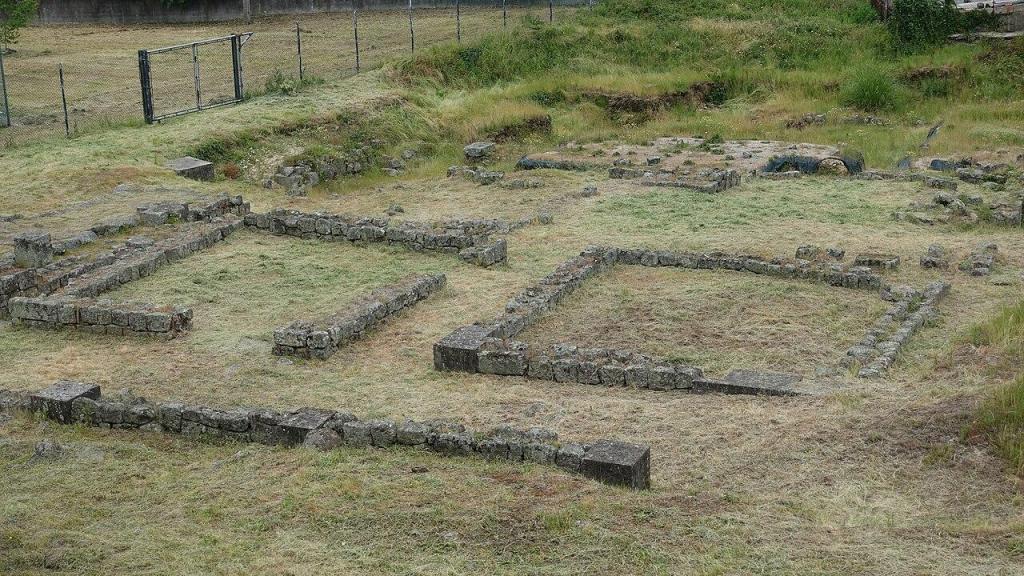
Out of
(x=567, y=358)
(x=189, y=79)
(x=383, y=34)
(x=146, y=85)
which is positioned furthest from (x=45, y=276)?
(x=383, y=34)

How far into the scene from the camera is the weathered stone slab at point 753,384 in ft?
40.5

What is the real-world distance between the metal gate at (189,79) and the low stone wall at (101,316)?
11200mm

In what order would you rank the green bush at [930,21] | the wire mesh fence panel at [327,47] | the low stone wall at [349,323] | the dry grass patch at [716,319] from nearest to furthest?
the dry grass patch at [716,319]
the low stone wall at [349,323]
the wire mesh fence panel at [327,47]
the green bush at [930,21]

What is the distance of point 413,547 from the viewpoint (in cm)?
905

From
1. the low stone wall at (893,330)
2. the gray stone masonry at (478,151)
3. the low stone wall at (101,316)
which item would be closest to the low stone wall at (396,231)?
the low stone wall at (101,316)

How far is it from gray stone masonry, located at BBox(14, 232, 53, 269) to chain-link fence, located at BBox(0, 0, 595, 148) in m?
7.91

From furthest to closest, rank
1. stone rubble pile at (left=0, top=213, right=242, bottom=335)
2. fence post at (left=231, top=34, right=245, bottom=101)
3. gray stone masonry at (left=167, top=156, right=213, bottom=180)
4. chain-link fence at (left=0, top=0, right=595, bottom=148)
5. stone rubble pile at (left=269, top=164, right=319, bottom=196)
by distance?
fence post at (left=231, top=34, right=245, bottom=101) < chain-link fence at (left=0, top=0, right=595, bottom=148) < stone rubble pile at (left=269, top=164, right=319, bottom=196) < gray stone masonry at (left=167, top=156, right=213, bottom=180) < stone rubble pile at (left=0, top=213, right=242, bottom=335)

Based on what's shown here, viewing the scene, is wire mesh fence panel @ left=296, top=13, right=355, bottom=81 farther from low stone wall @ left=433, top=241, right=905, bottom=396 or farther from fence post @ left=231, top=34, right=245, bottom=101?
low stone wall @ left=433, top=241, right=905, bottom=396

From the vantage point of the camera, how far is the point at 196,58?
27516 mm

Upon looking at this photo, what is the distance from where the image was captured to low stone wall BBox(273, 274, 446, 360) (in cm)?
1416

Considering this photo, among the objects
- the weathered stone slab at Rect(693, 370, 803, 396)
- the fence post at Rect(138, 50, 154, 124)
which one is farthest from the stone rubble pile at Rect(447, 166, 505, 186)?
the weathered stone slab at Rect(693, 370, 803, 396)

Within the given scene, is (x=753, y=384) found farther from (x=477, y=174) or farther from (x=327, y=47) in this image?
(x=327, y=47)

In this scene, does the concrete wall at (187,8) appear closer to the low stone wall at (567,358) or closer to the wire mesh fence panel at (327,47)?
the wire mesh fence panel at (327,47)

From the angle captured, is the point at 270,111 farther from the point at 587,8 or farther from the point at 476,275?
the point at 587,8
